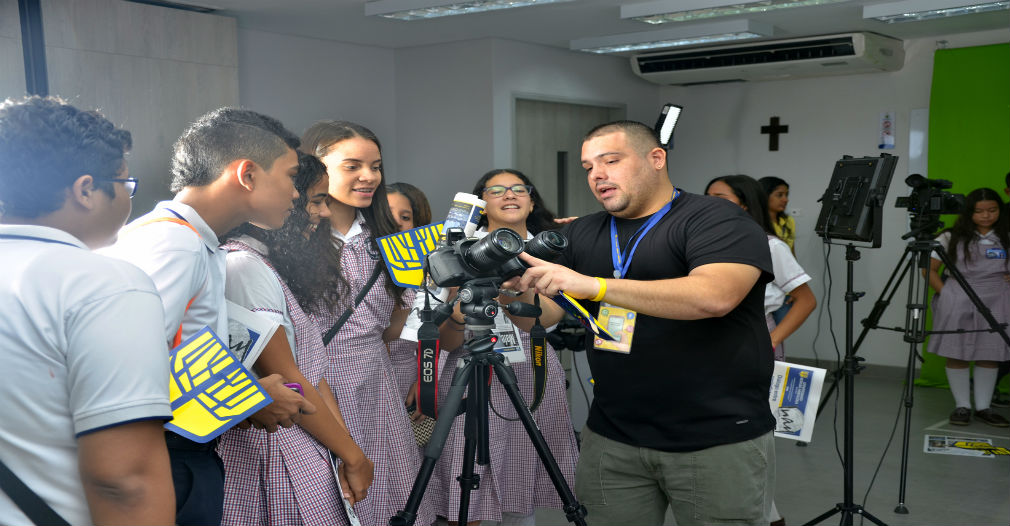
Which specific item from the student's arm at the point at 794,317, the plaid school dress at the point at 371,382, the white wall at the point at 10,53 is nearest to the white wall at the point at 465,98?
the white wall at the point at 10,53

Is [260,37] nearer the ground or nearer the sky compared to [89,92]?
nearer the sky

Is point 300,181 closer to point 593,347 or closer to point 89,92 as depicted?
point 593,347

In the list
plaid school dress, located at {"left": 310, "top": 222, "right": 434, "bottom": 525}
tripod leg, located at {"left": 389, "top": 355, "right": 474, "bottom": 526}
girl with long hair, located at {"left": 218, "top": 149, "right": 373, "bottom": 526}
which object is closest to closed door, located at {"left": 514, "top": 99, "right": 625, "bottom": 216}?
plaid school dress, located at {"left": 310, "top": 222, "right": 434, "bottom": 525}

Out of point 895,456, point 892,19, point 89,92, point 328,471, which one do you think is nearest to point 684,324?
point 328,471

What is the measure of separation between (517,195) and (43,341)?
2076 mm

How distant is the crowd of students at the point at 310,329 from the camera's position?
3.09 ft

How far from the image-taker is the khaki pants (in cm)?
174

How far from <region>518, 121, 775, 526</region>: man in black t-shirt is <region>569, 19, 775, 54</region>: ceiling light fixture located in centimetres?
361

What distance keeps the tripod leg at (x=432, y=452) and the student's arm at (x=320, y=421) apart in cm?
17

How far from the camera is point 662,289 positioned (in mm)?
1651

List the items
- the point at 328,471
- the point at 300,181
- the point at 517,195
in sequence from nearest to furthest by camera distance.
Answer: the point at 328,471 < the point at 300,181 < the point at 517,195

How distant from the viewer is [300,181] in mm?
1924

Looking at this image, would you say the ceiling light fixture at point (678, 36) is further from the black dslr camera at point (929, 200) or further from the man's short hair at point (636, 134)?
the man's short hair at point (636, 134)

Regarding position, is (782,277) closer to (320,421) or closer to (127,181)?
(320,421)
